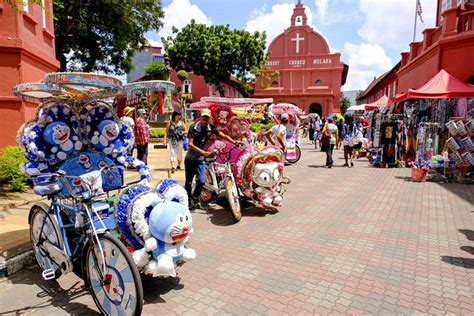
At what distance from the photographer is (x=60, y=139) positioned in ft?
12.8

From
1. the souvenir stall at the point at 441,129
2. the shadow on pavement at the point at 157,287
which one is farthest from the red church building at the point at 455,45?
the shadow on pavement at the point at 157,287

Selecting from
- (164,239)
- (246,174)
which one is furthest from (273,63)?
(164,239)

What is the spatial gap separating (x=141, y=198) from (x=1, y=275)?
2090 millimetres

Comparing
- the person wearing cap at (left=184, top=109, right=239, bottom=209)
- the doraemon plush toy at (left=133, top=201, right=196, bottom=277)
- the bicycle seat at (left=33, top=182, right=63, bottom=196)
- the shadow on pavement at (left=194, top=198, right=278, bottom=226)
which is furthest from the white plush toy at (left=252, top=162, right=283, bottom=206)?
the bicycle seat at (left=33, top=182, right=63, bottom=196)

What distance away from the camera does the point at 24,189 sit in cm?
676

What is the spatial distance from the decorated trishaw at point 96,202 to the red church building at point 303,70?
1520 inches

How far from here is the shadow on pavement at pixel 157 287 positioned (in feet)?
11.0

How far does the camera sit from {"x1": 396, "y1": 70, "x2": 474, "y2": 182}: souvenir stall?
31.8ft

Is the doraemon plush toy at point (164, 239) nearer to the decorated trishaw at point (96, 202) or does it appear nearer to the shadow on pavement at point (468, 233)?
the decorated trishaw at point (96, 202)

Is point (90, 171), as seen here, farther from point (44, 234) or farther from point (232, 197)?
point (232, 197)

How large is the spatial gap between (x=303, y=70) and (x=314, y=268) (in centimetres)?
4105

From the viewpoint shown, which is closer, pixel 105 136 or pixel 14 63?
pixel 105 136

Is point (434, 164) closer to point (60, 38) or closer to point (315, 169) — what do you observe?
point (315, 169)

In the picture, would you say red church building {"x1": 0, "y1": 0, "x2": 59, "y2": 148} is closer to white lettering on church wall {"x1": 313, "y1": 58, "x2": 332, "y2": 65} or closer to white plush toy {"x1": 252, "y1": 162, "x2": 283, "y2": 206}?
white plush toy {"x1": 252, "y1": 162, "x2": 283, "y2": 206}
